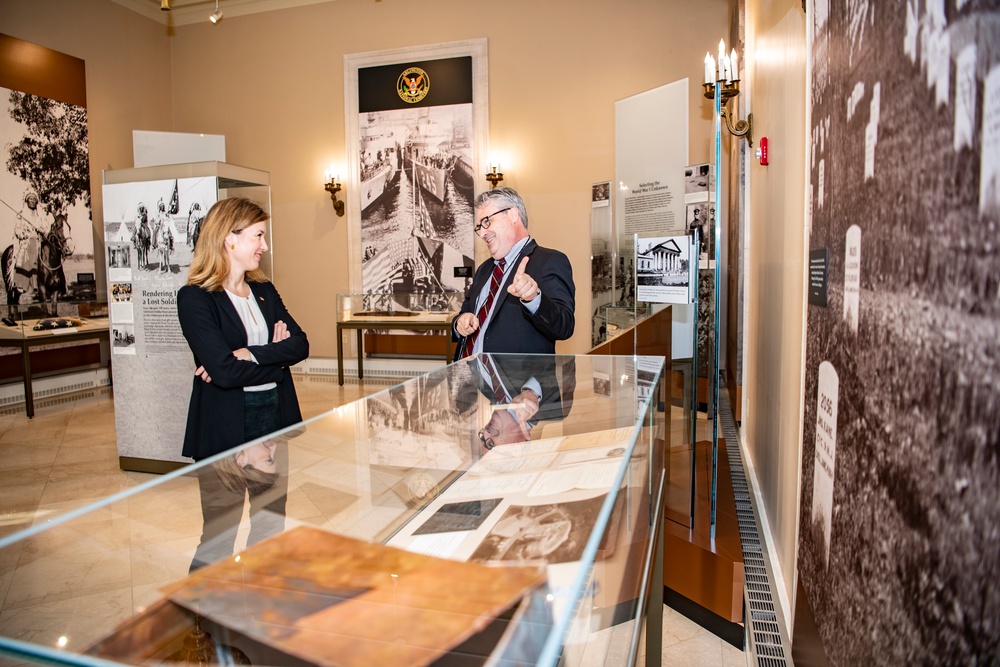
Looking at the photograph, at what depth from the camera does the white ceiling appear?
878 centimetres

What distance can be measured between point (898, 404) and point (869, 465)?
0.68ft

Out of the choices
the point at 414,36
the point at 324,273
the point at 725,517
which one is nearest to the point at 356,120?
the point at 414,36

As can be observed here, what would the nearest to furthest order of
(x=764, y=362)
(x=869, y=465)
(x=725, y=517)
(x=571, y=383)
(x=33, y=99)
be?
(x=869, y=465)
(x=571, y=383)
(x=725, y=517)
(x=764, y=362)
(x=33, y=99)

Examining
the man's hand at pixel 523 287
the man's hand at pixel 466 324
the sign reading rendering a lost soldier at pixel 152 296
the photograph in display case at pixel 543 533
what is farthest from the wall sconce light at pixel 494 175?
the photograph in display case at pixel 543 533

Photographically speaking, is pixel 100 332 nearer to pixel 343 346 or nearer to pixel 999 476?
pixel 343 346

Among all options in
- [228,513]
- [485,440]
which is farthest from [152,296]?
[228,513]

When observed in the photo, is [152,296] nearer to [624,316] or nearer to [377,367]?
[624,316]

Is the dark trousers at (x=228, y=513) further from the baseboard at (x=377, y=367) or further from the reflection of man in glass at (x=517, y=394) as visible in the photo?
the baseboard at (x=377, y=367)

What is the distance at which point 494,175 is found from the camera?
7.77 m

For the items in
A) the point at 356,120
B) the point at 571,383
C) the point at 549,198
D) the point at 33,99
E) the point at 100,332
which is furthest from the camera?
the point at 356,120

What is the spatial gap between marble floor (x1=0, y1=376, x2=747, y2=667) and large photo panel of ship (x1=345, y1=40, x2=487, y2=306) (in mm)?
1653

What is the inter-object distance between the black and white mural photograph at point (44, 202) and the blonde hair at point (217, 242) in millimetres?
6339

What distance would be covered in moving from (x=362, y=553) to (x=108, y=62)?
980 centimetres

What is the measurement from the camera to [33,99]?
7.40 meters
